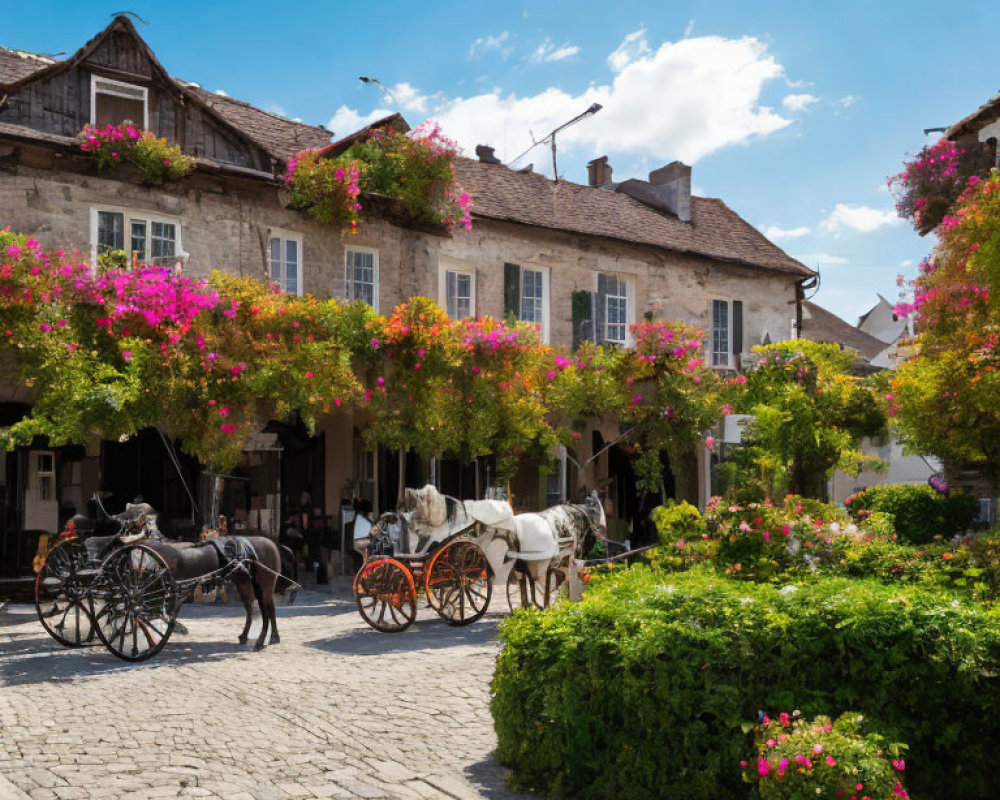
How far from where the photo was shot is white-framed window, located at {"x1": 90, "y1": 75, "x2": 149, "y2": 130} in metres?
15.7

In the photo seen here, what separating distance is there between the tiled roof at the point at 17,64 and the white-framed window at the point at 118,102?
99cm

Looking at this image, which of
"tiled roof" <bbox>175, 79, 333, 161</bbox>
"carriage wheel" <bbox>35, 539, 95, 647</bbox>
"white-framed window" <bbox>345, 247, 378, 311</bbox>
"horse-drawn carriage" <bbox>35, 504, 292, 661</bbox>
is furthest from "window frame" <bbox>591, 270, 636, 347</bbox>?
"carriage wheel" <bbox>35, 539, 95, 647</bbox>

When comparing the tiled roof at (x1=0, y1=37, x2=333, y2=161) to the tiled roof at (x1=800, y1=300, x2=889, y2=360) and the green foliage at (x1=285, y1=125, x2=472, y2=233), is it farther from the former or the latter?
the tiled roof at (x1=800, y1=300, x2=889, y2=360)

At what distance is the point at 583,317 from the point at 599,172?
22.5 ft

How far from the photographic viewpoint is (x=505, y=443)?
1697cm

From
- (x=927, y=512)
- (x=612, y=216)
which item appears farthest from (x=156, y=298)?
(x=612, y=216)

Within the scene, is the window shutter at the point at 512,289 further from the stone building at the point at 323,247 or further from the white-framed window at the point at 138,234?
the white-framed window at the point at 138,234

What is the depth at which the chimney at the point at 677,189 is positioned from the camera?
2469cm

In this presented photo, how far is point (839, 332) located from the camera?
1532 inches

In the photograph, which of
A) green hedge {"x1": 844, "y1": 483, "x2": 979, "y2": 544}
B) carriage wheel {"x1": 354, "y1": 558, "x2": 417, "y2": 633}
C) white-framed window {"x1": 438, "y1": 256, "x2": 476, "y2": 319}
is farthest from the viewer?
white-framed window {"x1": 438, "y1": 256, "x2": 476, "y2": 319}

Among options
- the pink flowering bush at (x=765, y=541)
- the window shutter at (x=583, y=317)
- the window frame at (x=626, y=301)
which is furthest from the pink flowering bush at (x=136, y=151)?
the pink flowering bush at (x=765, y=541)

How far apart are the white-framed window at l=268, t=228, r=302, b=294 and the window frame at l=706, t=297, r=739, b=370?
10242 mm

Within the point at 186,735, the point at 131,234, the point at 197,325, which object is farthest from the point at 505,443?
the point at 186,735

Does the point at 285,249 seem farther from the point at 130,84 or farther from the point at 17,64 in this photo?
the point at 17,64
